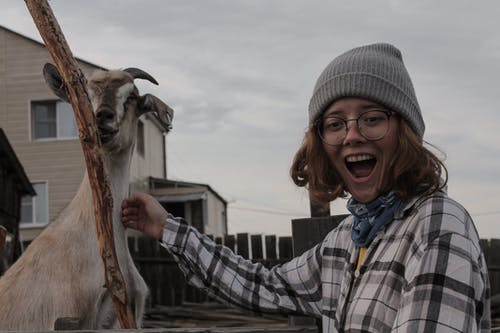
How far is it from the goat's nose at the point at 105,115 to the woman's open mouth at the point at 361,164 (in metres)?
2.04

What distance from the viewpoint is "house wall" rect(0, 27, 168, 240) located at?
21.3m

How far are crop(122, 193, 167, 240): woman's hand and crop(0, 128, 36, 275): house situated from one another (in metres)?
10.2

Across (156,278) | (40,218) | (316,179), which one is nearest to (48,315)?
(316,179)

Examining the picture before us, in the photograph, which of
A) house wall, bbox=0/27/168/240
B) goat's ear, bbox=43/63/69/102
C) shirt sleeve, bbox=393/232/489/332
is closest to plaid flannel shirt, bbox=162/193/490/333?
shirt sleeve, bbox=393/232/489/332

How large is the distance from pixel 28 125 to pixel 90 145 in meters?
19.7

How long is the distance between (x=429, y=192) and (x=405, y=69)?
0.43m

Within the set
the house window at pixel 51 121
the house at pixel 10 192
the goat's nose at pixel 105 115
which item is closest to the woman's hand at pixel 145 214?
the goat's nose at pixel 105 115

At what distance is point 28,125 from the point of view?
21281 mm

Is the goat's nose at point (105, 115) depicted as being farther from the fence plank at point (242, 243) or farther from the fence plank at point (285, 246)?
the fence plank at point (242, 243)

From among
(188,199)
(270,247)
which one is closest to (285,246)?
(270,247)

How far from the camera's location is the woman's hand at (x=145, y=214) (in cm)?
289

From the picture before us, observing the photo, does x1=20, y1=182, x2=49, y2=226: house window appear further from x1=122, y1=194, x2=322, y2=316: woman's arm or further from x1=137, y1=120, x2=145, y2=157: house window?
x1=122, y1=194, x2=322, y2=316: woman's arm

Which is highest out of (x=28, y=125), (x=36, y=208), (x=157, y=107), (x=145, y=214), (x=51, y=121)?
(x=51, y=121)

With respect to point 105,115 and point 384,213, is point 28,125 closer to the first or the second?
point 105,115
